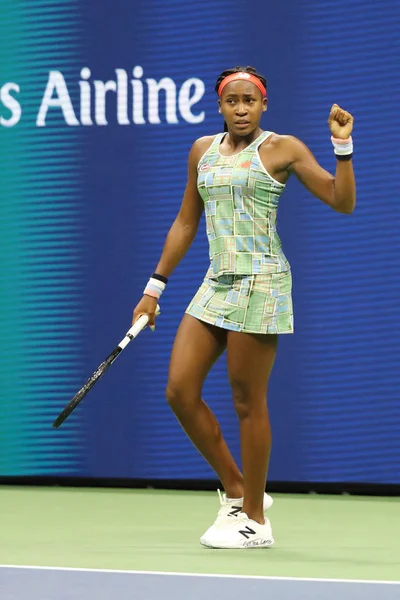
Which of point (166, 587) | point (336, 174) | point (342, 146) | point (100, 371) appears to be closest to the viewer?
point (166, 587)

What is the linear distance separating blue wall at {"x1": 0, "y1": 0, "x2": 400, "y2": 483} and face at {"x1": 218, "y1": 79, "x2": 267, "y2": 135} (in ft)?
5.18

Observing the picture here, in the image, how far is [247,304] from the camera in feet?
16.6

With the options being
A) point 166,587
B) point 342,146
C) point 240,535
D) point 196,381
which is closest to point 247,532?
point 240,535

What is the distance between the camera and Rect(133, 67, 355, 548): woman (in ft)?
16.6

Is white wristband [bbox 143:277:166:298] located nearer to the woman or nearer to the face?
the woman

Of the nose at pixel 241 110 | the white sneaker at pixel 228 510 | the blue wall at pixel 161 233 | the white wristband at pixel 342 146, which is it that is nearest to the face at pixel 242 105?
the nose at pixel 241 110

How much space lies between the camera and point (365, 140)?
6570 millimetres

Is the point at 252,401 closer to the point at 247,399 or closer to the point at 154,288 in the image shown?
the point at 247,399

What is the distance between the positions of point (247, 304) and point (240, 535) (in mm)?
829

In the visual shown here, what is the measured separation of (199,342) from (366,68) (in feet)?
6.71

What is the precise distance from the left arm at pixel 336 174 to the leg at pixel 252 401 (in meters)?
0.57

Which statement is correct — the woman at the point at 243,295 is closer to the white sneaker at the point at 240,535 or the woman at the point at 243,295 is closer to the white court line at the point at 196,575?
the white sneaker at the point at 240,535
